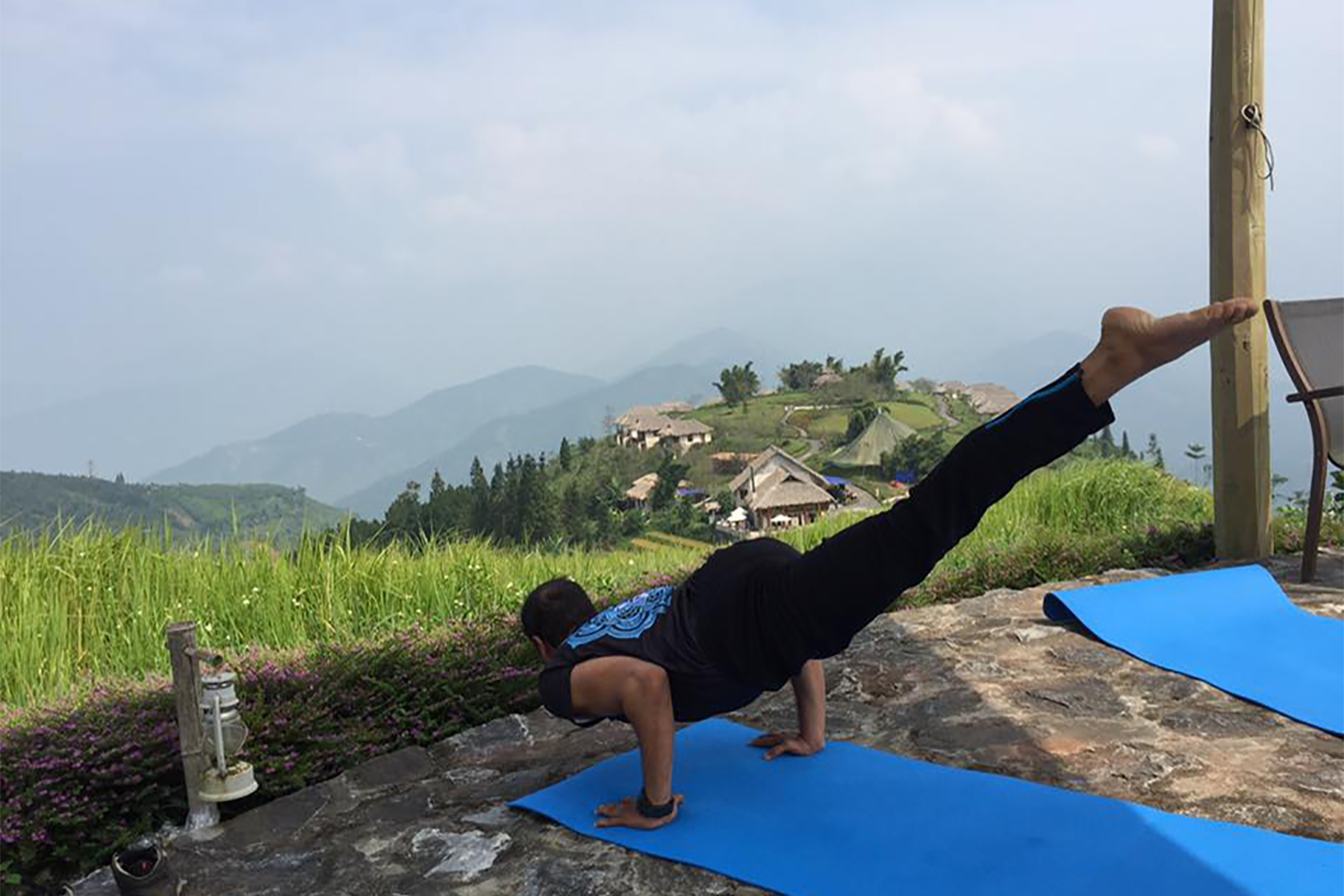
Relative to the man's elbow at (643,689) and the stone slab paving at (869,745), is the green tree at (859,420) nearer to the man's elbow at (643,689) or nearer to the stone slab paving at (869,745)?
the stone slab paving at (869,745)

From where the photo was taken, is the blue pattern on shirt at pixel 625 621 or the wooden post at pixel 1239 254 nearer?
the blue pattern on shirt at pixel 625 621

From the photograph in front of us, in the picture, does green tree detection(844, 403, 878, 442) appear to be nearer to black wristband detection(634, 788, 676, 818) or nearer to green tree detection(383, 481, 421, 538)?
green tree detection(383, 481, 421, 538)

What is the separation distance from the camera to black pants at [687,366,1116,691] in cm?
213

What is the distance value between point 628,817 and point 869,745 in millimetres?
896

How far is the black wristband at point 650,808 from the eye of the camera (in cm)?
248

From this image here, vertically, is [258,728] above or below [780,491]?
above

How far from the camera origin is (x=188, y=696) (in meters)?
2.64

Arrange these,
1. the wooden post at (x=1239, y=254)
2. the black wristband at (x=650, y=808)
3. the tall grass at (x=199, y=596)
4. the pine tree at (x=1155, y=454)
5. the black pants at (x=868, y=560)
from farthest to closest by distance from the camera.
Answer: the pine tree at (x=1155, y=454) → the wooden post at (x=1239, y=254) → the tall grass at (x=199, y=596) → the black wristband at (x=650, y=808) → the black pants at (x=868, y=560)

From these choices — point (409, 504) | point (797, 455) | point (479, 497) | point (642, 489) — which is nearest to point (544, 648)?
point (409, 504)

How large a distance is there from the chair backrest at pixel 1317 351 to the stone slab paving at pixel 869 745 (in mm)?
1732

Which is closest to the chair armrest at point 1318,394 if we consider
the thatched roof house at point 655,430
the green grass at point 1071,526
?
the green grass at point 1071,526

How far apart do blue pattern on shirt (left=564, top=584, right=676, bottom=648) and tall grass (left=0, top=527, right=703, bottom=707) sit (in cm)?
142

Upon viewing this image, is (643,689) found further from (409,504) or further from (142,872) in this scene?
(409,504)

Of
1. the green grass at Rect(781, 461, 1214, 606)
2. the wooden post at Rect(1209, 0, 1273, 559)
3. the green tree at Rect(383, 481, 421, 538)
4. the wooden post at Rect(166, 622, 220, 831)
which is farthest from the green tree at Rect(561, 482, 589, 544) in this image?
the wooden post at Rect(166, 622, 220, 831)
